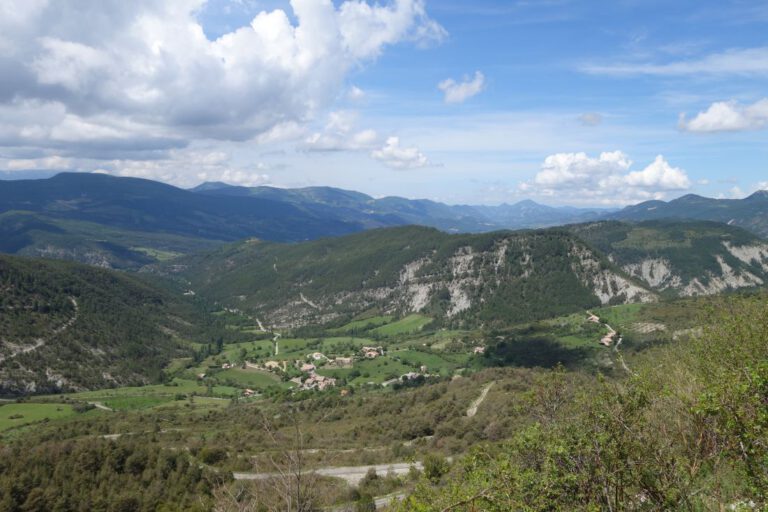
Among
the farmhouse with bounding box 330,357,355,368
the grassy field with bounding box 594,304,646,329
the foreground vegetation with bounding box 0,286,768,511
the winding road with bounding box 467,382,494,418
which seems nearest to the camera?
the foreground vegetation with bounding box 0,286,768,511

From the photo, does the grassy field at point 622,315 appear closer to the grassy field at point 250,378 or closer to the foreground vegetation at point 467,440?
the foreground vegetation at point 467,440

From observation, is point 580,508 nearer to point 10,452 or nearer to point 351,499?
point 351,499

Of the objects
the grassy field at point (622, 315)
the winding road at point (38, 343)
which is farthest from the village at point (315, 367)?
the winding road at point (38, 343)

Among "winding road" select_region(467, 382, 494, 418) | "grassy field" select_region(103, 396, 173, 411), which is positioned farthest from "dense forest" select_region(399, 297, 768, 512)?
"grassy field" select_region(103, 396, 173, 411)

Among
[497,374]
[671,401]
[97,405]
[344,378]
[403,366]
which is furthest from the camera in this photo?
[403,366]

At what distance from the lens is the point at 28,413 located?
118 metres

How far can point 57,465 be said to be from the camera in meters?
48.6

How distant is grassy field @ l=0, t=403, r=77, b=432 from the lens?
4328 inches

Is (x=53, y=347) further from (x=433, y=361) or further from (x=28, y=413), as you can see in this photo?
(x=433, y=361)

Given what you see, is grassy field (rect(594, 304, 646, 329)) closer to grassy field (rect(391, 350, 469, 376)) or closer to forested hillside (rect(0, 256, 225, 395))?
grassy field (rect(391, 350, 469, 376))

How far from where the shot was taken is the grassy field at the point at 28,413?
10994 cm

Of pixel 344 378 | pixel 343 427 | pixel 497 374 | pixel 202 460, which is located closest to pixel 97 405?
pixel 344 378

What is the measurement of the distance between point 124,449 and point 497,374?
77507 mm

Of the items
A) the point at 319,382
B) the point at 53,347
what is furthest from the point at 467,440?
the point at 53,347
